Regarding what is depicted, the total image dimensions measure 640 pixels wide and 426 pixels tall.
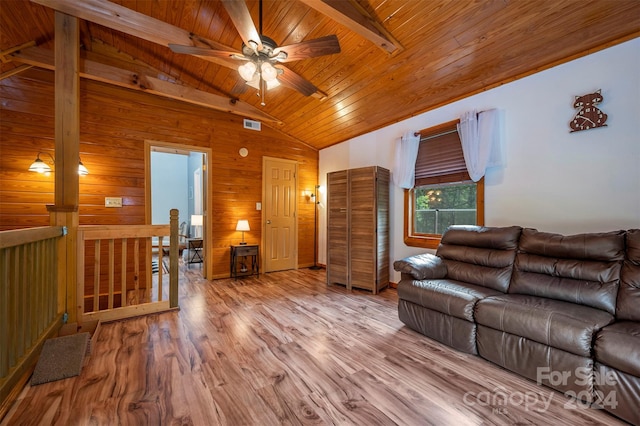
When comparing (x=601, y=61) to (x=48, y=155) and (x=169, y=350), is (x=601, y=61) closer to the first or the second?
(x=169, y=350)

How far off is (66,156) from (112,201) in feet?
4.59

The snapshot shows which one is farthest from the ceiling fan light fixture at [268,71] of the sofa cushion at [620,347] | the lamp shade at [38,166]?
the lamp shade at [38,166]

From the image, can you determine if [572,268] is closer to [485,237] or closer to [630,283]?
[630,283]

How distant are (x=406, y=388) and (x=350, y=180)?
9.29ft

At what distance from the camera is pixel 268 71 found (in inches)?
90.5

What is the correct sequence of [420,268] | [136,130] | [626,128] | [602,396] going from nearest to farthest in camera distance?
[602,396] < [626,128] < [420,268] < [136,130]

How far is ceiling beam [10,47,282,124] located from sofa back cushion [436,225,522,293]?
386cm

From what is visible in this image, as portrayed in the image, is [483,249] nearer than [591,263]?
No

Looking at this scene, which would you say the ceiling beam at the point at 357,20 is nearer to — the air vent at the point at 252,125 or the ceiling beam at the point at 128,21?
the ceiling beam at the point at 128,21

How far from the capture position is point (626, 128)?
212 cm

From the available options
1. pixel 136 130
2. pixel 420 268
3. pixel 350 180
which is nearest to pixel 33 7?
pixel 136 130

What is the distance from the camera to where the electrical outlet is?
11.9ft

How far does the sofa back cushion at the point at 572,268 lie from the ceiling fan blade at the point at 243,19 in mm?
2983

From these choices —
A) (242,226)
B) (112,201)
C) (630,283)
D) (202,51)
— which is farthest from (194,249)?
(630,283)
